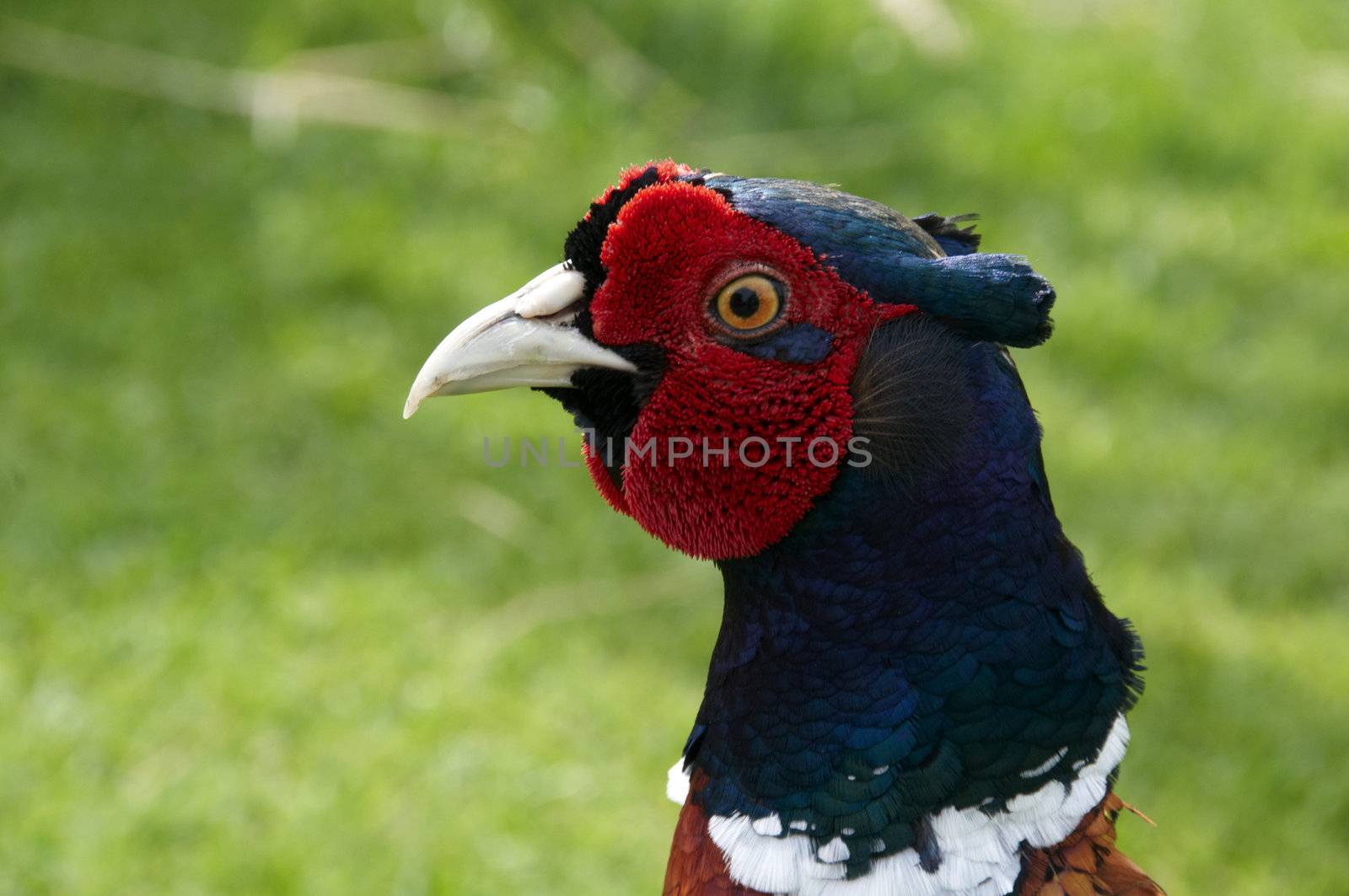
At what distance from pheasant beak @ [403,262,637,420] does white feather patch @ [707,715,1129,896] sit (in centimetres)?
71

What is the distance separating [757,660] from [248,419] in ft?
11.2

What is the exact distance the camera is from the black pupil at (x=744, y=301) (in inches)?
73.1

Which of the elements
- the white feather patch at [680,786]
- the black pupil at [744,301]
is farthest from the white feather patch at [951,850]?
the black pupil at [744,301]

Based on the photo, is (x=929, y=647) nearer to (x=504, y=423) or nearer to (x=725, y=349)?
(x=725, y=349)

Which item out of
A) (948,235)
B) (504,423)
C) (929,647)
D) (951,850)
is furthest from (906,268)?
(504,423)

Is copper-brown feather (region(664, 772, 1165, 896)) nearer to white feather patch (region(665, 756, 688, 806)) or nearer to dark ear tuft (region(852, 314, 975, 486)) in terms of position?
white feather patch (region(665, 756, 688, 806))

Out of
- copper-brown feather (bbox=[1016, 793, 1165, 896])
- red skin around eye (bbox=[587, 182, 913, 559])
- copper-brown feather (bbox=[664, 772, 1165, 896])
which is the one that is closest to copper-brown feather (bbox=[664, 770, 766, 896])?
copper-brown feather (bbox=[664, 772, 1165, 896])

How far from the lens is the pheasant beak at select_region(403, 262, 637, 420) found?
6.31ft

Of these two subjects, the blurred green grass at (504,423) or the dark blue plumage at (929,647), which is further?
the blurred green grass at (504,423)

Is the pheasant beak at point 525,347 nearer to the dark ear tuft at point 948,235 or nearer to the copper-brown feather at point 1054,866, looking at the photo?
the dark ear tuft at point 948,235

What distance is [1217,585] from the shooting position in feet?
15.1

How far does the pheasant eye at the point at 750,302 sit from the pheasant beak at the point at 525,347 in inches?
6.1

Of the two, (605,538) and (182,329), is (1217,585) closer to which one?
(605,538)

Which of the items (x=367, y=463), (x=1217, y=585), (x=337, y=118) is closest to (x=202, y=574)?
(x=367, y=463)
